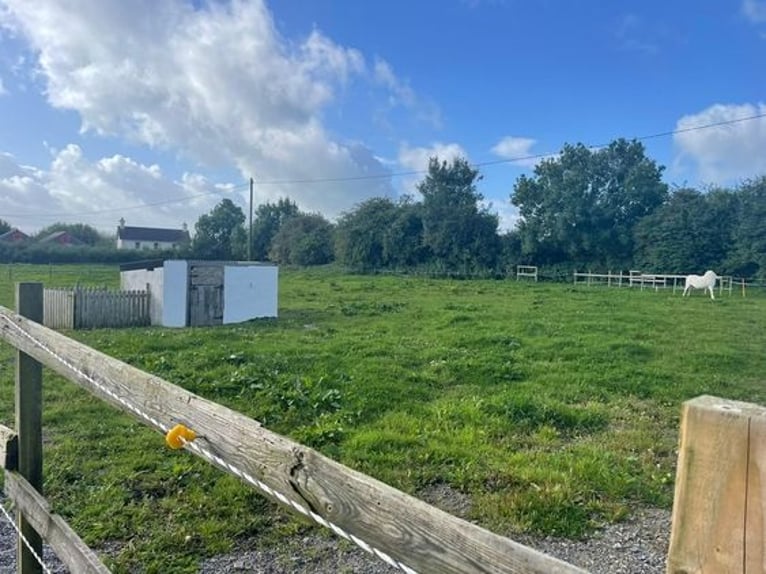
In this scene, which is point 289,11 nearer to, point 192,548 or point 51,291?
point 51,291

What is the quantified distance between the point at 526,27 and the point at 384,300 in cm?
977

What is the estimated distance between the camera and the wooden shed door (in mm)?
15180

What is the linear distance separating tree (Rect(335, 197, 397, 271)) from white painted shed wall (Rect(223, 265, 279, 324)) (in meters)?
22.9

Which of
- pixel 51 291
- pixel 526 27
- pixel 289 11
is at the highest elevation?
pixel 526 27

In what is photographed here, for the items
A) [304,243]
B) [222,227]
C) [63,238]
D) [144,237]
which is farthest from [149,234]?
[304,243]

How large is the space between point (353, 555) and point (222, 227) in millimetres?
60377

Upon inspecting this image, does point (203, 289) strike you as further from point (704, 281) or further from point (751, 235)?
point (751, 235)

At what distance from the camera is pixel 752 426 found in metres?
0.67

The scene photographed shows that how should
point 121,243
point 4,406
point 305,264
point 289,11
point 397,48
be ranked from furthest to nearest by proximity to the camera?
point 121,243 < point 305,264 < point 397,48 < point 289,11 < point 4,406

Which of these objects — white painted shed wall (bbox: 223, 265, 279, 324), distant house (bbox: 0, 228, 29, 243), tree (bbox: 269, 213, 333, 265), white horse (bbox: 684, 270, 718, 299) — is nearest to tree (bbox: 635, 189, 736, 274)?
white horse (bbox: 684, 270, 718, 299)

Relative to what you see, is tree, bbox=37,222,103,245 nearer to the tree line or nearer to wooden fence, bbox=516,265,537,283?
the tree line

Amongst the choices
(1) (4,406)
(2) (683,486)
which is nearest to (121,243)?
(1) (4,406)

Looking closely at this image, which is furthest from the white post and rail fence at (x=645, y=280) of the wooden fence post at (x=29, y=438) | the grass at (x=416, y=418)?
the wooden fence post at (x=29, y=438)

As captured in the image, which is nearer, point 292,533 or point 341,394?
point 292,533
